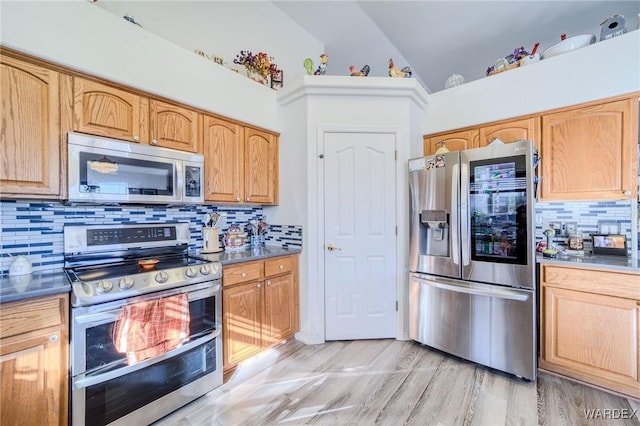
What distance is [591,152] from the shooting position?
7.00 ft

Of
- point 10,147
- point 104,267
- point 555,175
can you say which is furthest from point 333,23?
point 104,267

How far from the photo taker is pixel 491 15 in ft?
9.14

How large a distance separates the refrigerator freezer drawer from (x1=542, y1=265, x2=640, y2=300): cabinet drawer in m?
0.26

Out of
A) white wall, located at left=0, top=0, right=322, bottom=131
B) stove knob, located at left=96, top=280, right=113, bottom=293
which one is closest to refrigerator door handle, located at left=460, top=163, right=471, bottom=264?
white wall, located at left=0, top=0, right=322, bottom=131

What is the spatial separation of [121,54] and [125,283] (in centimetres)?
150

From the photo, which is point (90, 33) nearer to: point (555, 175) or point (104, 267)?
point (104, 267)

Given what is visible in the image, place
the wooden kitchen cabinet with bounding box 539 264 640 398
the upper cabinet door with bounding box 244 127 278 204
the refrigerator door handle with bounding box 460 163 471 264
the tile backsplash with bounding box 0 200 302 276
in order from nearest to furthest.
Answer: the tile backsplash with bounding box 0 200 302 276 < the wooden kitchen cabinet with bounding box 539 264 640 398 < the refrigerator door handle with bounding box 460 163 471 264 < the upper cabinet door with bounding box 244 127 278 204

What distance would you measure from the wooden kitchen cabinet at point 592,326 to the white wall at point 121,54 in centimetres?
293

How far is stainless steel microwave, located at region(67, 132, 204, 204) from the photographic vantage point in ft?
5.36

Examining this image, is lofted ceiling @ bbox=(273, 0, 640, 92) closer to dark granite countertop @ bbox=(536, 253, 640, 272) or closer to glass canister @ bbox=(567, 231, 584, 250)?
glass canister @ bbox=(567, 231, 584, 250)

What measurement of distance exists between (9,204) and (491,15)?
14.2 ft

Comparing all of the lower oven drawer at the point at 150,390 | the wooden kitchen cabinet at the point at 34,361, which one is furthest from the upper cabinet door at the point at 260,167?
the wooden kitchen cabinet at the point at 34,361

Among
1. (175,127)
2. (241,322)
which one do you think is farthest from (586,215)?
(175,127)

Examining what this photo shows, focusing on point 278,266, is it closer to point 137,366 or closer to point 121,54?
point 137,366
